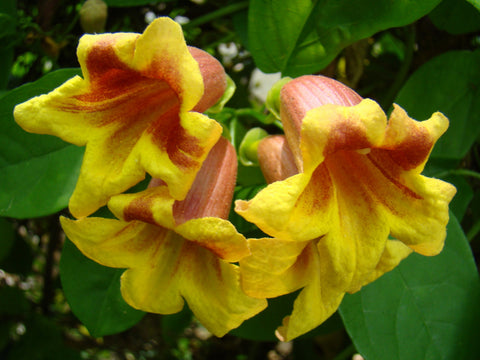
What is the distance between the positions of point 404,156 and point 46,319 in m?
1.65

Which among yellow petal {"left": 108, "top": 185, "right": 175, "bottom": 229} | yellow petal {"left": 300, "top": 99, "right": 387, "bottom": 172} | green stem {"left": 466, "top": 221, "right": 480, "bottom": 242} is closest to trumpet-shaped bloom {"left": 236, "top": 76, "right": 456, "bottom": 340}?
yellow petal {"left": 300, "top": 99, "right": 387, "bottom": 172}

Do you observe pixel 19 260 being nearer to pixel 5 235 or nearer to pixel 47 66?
pixel 5 235

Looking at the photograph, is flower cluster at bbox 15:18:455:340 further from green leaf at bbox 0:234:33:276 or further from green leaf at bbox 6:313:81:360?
green leaf at bbox 6:313:81:360

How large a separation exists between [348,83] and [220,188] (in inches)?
25.2

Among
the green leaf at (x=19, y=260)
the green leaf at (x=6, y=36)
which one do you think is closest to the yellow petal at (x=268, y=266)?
the green leaf at (x=6, y=36)

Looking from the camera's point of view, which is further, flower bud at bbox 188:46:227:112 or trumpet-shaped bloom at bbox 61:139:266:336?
flower bud at bbox 188:46:227:112

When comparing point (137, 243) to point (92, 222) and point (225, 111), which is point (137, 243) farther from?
point (225, 111)

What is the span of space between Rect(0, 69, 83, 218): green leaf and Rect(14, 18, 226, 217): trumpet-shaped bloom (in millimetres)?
205

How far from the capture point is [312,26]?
3.16ft

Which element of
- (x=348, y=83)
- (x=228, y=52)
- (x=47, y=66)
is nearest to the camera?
(x=348, y=83)

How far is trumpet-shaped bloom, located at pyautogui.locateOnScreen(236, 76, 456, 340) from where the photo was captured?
0.62m

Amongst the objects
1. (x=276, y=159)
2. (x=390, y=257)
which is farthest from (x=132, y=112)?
(x=390, y=257)

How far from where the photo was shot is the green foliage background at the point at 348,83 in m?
0.92

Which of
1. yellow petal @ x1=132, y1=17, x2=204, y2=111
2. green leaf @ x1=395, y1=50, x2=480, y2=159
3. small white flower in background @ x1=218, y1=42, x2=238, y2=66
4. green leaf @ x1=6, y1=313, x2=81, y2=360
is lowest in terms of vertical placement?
green leaf @ x1=6, y1=313, x2=81, y2=360
